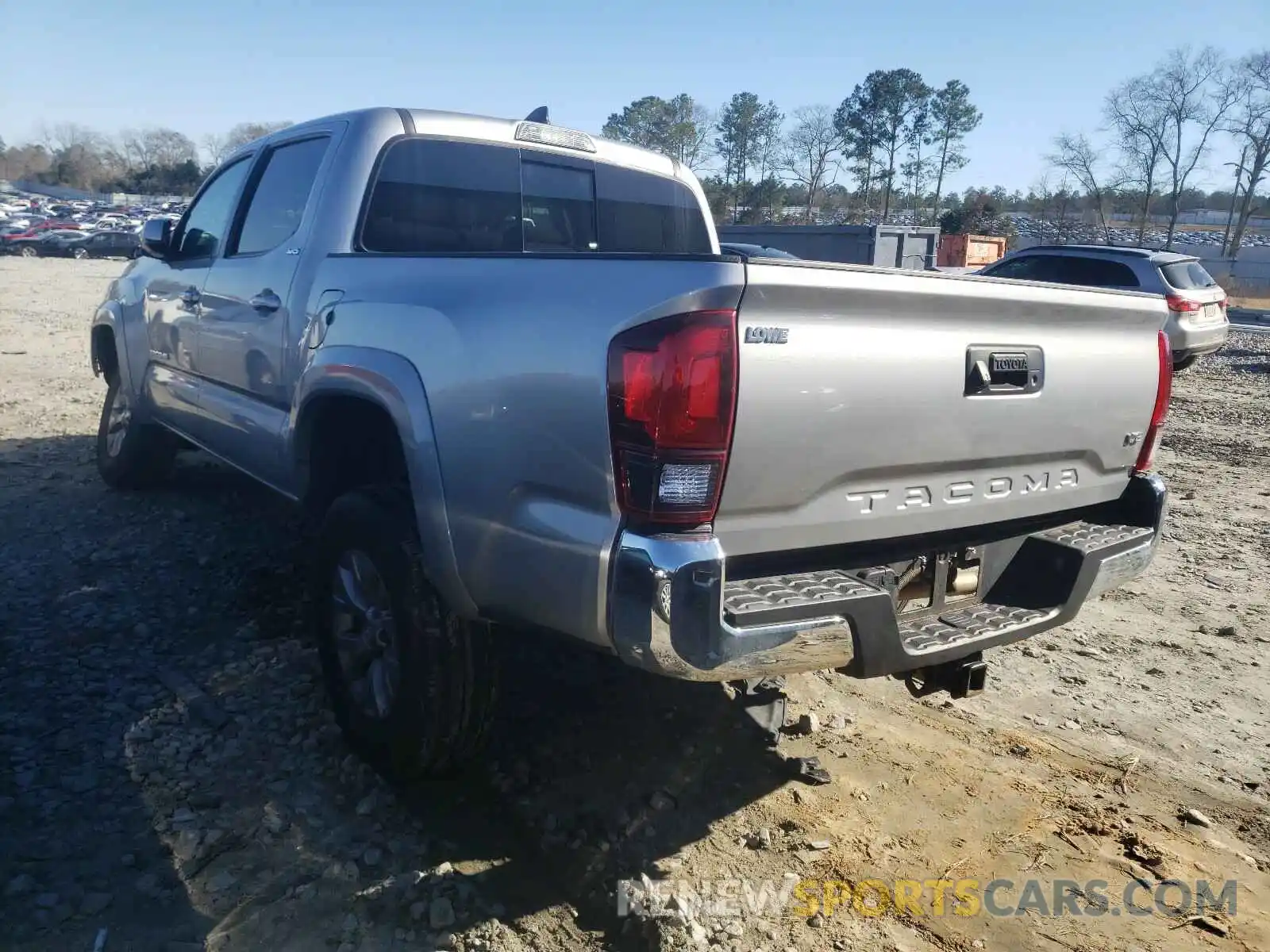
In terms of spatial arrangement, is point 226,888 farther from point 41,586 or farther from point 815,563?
point 41,586

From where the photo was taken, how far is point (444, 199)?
394cm

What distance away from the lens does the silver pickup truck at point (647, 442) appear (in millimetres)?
2236

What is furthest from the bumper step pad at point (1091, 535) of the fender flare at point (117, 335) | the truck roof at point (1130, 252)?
the truck roof at point (1130, 252)

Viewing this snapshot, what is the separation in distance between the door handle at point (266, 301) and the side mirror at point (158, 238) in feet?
4.77

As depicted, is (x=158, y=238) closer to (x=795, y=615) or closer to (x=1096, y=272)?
(x=795, y=615)

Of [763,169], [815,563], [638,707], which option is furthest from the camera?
[763,169]

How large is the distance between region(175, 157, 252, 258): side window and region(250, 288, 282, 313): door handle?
865mm

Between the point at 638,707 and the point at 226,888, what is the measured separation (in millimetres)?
1591

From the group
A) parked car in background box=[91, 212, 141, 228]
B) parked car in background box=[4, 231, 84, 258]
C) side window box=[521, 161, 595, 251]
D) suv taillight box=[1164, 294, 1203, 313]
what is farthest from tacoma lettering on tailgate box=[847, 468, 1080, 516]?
parked car in background box=[91, 212, 141, 228]

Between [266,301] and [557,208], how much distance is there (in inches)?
50.9

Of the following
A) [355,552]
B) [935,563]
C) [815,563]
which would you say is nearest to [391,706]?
[355,552]

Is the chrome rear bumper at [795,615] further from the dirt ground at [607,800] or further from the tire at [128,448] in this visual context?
the tire at [128,448]

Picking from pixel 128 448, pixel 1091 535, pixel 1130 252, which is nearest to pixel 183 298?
pixel 128 448

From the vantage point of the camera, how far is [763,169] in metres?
55.3
